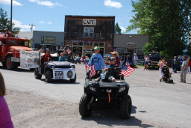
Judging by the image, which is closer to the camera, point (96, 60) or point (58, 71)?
point (96, 60)

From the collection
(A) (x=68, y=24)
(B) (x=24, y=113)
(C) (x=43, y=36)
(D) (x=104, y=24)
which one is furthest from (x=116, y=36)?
(B) (x=24, y=113)

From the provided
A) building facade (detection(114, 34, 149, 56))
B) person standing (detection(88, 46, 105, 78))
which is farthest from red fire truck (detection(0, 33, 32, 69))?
building facade (detection(114, 34, 149, 56))

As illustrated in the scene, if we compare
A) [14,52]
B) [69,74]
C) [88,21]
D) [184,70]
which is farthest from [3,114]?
[88,21]

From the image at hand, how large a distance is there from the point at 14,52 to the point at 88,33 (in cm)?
3956

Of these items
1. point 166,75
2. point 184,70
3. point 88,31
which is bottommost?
point 166,75

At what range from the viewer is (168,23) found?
174ft

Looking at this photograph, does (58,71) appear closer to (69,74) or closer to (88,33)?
(69,74)

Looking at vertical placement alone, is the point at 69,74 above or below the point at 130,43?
below

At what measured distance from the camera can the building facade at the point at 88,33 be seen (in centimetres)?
6356

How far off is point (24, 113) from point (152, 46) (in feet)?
157

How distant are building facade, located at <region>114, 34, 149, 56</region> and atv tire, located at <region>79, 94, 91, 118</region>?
2122 inches

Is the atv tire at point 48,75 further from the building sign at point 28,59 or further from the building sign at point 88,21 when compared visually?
the building sign at point 88,21

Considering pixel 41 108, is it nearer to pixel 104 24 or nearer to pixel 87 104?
pixel 87 104

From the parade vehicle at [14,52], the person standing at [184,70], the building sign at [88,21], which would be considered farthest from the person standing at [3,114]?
the building sign at [88,21]
